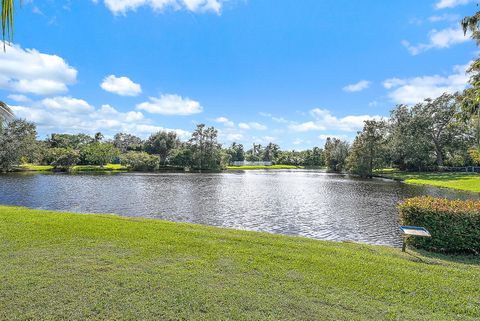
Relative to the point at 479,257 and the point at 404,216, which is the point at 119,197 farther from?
the point at 479,257

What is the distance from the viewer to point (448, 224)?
8.81 m

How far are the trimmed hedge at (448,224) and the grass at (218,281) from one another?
680 millimetres

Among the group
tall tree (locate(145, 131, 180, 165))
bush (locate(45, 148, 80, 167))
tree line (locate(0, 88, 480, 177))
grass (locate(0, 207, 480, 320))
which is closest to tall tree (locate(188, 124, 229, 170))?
tree line (locate(0, 88, 480, 177))

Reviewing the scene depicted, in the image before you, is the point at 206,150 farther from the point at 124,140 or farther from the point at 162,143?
→ the point at 124,140

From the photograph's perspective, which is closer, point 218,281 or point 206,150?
point 218,281

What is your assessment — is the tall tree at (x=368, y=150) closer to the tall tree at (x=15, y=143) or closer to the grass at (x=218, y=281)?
the grass at (x=218, y=281)

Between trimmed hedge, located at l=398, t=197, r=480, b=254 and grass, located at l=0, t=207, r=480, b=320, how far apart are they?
0.68 m

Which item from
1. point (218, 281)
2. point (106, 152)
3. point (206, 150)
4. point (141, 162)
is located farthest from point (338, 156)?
point (218, 281)

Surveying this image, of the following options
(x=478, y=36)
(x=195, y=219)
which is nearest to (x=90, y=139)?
(x=195, y=219)

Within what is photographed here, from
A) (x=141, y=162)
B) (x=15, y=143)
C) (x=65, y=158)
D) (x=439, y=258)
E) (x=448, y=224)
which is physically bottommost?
(x=439, y=258)

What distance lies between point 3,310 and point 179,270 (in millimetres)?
2966

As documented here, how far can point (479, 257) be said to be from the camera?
8336 millimetres

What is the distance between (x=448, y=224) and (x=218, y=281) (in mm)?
7808

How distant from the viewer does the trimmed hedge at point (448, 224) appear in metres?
8.64
